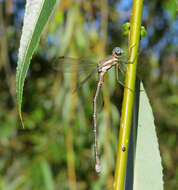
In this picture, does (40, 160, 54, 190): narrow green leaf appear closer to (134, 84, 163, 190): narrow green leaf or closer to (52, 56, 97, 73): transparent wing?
(52, 56, 97, 73): transparent wing

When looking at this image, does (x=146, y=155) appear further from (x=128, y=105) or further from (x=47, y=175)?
(x=47, y=175)

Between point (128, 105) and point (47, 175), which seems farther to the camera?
point (47, 175)

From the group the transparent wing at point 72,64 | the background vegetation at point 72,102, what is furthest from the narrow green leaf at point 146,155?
the background vegetation at point 72,102

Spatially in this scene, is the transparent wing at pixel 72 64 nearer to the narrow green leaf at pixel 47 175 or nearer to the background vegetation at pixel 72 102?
the background vegetation at pixel 72 102

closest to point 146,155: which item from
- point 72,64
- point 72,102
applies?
point 72,64

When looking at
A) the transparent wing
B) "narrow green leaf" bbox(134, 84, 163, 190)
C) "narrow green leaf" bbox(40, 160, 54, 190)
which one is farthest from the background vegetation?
"narrow green leaf" bbox(134, 84, 163, 190)

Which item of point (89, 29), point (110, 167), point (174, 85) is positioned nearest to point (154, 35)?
point (174, 85)

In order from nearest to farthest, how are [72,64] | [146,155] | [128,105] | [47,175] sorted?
[128,105]
[146,155]
[72,64]
[47,175]
